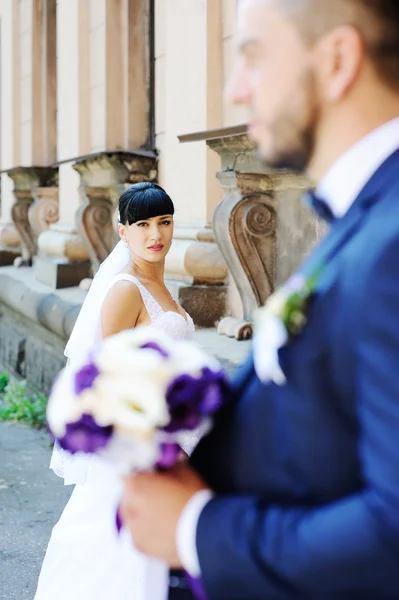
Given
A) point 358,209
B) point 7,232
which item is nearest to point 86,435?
point 358,209

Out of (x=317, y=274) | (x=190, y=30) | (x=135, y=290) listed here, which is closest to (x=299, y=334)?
(x=317, y=274)

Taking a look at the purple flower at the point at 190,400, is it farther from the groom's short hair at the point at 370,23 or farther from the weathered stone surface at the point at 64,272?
the weathered stone surface at the point at 64,272

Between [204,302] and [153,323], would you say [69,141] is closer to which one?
[204,302]

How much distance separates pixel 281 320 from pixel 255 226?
13.3ft

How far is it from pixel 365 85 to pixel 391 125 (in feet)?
0.21

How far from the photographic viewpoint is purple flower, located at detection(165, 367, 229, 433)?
115 cm

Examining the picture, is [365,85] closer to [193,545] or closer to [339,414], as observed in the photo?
[339,414]

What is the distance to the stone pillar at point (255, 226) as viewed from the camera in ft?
16.1

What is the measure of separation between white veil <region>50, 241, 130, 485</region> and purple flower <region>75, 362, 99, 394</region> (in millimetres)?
1723

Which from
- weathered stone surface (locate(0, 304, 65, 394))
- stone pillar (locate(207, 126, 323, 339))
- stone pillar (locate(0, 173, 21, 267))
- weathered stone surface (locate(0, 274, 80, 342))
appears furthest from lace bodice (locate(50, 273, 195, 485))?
stone pillar (locate(0, 173, 21, 267))

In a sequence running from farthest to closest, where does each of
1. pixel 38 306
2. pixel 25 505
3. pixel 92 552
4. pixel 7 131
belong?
pixel 7 131, pixel 38 306, pixel 25 505, pixel 92 552

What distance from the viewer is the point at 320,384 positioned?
3.49 ft

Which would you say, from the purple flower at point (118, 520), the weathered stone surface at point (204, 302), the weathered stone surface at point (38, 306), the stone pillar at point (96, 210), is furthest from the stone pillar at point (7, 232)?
the purple flower at point (118, 520)

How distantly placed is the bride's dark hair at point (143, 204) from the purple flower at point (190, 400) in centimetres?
215
